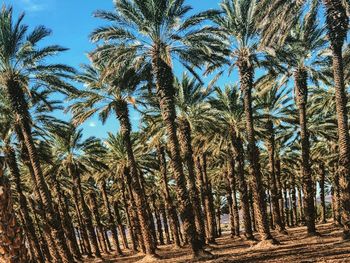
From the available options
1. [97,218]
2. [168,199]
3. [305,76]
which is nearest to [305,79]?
[305,76]

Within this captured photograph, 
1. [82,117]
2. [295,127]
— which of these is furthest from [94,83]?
[295,127]

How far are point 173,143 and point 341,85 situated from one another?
880 centimetres

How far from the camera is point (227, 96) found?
32.0 metres

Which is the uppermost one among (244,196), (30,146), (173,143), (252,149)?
(30,146)

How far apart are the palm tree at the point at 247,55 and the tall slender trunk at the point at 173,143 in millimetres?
4622

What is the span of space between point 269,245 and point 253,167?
4.49m

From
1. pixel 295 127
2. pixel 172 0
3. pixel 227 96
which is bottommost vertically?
pixel 295 127

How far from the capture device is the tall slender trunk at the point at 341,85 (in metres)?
18.8

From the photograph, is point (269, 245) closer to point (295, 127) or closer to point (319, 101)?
point (295, 127)

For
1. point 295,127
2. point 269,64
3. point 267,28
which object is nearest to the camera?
point 267,28

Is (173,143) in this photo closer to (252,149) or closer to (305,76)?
(252,149)

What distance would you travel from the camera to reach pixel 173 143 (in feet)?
68.9

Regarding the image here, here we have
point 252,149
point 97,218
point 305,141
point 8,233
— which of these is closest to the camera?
point 8,233

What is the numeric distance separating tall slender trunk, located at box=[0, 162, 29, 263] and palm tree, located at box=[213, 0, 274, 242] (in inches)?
724
